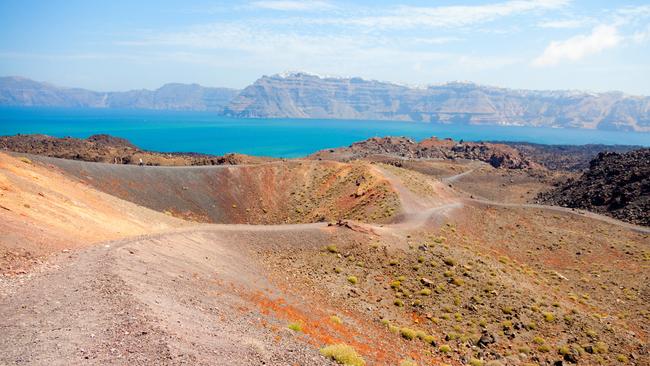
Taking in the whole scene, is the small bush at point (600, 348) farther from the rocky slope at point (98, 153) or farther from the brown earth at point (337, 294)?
the rocky slope at point (98, 153)

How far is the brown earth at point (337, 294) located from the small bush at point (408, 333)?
0.06m

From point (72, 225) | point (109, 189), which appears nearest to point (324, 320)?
point (72, 225)

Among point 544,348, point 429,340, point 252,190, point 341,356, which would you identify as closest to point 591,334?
point 544,348

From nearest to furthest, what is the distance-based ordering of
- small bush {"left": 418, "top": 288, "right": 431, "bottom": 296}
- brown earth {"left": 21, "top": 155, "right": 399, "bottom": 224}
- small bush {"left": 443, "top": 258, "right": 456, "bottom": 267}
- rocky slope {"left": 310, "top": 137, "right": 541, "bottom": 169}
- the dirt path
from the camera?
the dirt path
small bush {"left": 418, "top": 288, "right": 431, "bottom": 296}
small bush {"left": 443, "top": 258, "right": 456, "bottom": 267}
brown earth {"left": 21, "top": 155, "right": 399, "bottom": 224}
rocky slope {"left": 310, "top": 137, "right": 541, "bottom": 169}

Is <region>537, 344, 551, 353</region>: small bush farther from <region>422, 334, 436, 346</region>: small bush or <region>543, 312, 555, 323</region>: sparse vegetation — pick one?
<region>422, 334, 436, 346</region>: small bush

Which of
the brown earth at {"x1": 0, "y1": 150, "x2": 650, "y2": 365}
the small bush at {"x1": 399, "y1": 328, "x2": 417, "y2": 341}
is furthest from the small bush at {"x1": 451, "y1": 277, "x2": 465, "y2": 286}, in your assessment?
the small bush at {"x1": 399, "y1": 328, "x2": 417, "y2": 341}

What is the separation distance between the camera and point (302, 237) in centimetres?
3712

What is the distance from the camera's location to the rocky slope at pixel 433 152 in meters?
148

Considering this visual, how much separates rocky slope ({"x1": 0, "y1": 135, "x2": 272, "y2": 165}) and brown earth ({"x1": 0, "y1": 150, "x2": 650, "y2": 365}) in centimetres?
2568

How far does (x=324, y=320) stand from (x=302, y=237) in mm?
13737

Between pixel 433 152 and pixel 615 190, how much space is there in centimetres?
8148

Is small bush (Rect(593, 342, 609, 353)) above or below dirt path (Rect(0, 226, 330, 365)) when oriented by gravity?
below

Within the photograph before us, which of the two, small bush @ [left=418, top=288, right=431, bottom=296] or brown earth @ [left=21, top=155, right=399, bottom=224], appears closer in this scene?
small bush @ [left=418, top=288, right=431, bottom=296]

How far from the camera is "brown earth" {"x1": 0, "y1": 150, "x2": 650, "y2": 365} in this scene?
14.4 metres
